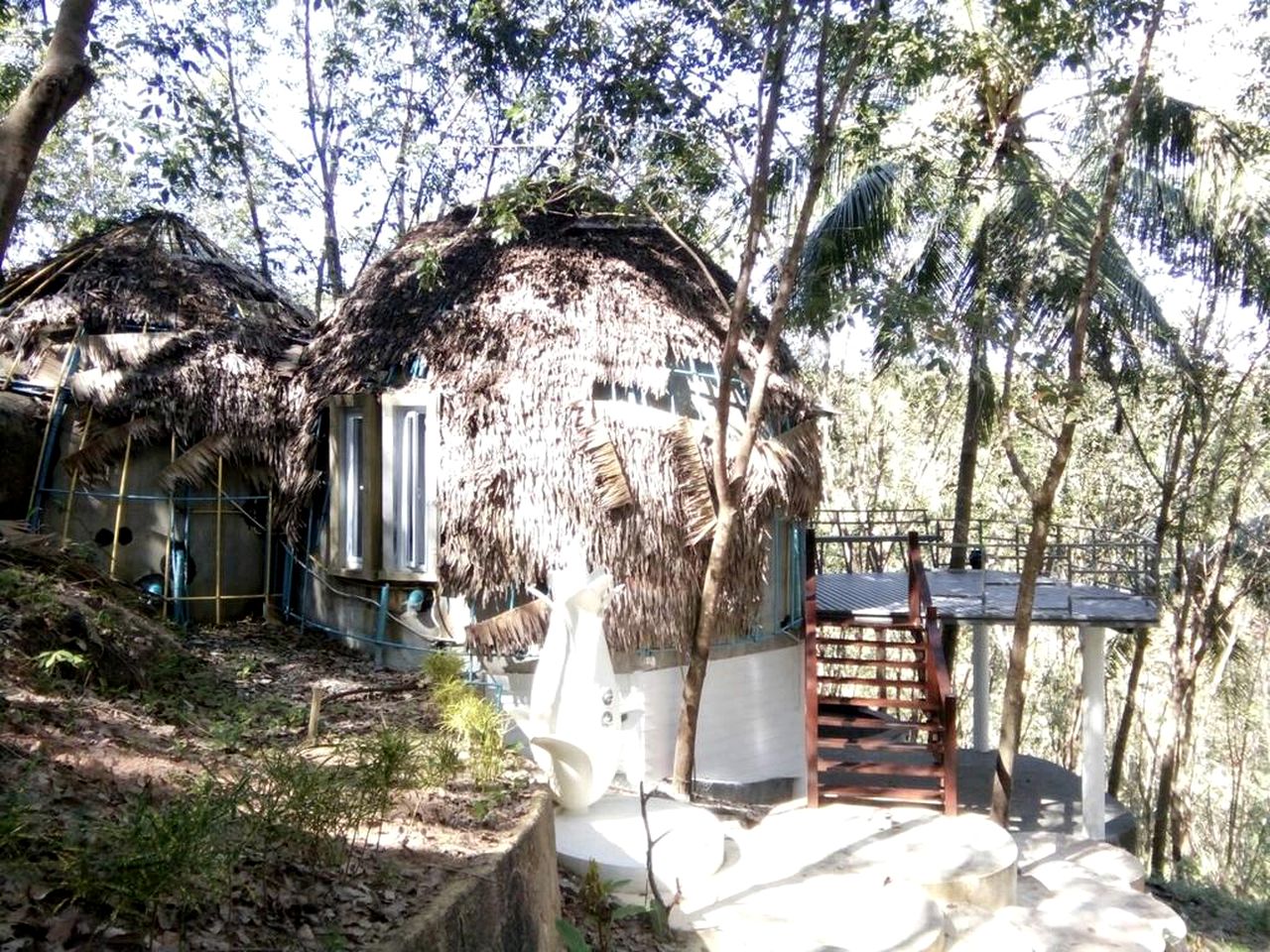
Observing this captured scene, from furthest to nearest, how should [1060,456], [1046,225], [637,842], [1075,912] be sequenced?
[1046,225] < [1060,456] < [1075,912] < [637,842]

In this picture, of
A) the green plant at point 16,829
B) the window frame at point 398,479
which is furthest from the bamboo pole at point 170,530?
the green plant at point 16,829

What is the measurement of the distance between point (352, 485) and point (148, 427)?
2.19 metres

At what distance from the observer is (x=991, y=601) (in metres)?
12.1

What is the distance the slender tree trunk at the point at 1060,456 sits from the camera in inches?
335

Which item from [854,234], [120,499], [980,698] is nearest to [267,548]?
[120,499]

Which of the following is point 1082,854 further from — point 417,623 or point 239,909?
point 239,909

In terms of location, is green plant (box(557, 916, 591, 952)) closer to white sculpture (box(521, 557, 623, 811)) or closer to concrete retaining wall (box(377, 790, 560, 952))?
concrete retaining wall (box(377, 790, 560, 952))

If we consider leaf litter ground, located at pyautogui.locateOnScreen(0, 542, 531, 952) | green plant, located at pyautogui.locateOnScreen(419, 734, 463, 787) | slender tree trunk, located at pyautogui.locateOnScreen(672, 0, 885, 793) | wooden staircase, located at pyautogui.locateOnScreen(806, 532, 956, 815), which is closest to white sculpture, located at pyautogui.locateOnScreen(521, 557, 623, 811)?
leaf litter ground, located at pyautogui.locateOnScreen(0, 542, 531, 952)

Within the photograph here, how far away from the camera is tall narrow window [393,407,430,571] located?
10.3 meters

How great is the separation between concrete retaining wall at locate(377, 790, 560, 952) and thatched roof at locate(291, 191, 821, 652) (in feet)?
12.5

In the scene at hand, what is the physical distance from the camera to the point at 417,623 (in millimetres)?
10219

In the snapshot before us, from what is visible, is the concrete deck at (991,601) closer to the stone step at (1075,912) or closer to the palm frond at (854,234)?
the stone step at (1075,912)

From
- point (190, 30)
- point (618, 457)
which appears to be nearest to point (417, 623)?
point (618, 457)

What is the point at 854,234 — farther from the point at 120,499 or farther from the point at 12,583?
the point at 12,583
